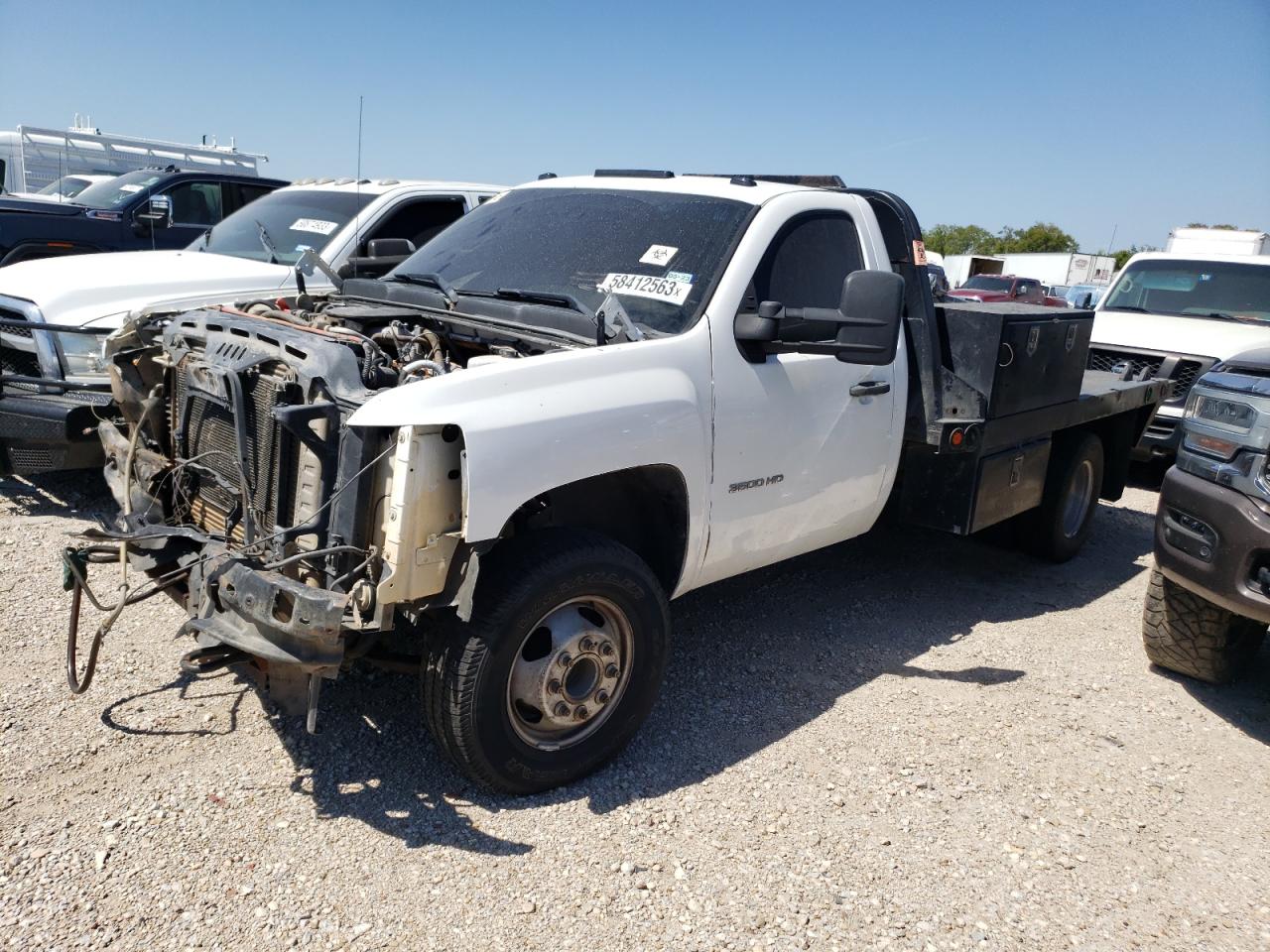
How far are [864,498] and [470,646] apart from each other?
220 centimetres

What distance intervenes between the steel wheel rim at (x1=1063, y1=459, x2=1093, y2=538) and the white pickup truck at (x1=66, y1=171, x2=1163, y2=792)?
1611 millimetres

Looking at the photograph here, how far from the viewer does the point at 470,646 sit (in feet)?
9.77

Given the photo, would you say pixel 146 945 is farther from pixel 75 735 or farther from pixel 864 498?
pixel 864 498

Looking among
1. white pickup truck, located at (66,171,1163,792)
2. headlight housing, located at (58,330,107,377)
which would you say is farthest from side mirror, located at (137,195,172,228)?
white pickup truck, located at (66,171,1163,792)

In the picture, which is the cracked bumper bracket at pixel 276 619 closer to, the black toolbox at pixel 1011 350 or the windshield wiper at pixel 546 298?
the windshield wiper at pixel 546 298

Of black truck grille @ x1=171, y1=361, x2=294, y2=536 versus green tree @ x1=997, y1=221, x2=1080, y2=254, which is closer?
black truck grille @ x1=171, y1=361, x2=294, y2=536

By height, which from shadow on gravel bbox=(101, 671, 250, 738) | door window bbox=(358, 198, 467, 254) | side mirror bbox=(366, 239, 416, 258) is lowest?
shadow on gravel bbox=(101, 671, 250, 738)

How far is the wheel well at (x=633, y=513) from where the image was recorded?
340cm

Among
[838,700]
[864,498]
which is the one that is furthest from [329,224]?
[838,700]

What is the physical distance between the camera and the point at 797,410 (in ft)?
12.7

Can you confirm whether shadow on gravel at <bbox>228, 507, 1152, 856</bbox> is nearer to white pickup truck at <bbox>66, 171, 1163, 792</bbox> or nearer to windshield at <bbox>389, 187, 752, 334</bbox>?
white pickup truck at <bbox>66, 171, 1163, 792</bbox>

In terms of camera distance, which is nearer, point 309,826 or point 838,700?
point 309,826

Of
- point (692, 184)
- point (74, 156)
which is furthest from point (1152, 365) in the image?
point (74, 156)

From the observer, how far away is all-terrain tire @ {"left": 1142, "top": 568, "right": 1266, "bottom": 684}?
430 cm
